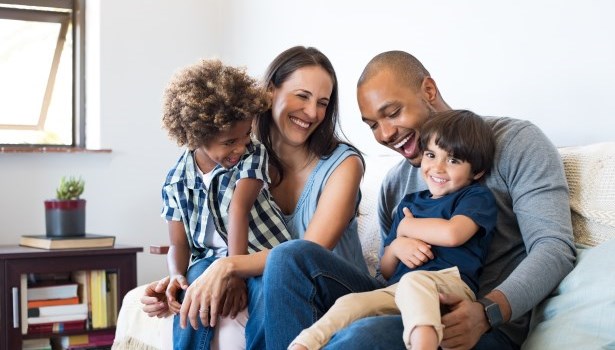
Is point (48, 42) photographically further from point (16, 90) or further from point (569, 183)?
point (569, 183)

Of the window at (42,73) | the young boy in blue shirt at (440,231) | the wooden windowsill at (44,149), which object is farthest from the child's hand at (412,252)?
the window at (42,73)

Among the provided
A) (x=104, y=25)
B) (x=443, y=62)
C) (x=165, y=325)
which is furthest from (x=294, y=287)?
(x=104, y=25)

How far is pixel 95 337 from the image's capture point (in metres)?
3.21

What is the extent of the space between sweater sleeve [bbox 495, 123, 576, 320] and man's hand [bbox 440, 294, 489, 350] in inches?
3.2

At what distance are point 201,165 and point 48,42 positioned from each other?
2086mm

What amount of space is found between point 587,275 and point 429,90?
2.15 ft

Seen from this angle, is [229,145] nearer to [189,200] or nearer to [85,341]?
[189,200]

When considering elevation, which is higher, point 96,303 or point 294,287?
point 294,287

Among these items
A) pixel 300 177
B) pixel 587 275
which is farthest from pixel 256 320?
pixel 587 275

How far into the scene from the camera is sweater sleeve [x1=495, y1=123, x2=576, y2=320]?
156cm

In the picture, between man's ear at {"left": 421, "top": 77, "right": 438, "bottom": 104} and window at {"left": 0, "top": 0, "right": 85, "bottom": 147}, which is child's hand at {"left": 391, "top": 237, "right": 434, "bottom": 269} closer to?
man's ear at {"left": 421, "top": 77, "right": 438, "bottom": 104}

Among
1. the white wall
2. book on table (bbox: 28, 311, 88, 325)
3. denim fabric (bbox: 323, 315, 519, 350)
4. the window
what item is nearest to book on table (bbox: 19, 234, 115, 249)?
book on table (bbox: 28, 311, 88, 325)

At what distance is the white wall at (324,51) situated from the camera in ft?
7.19

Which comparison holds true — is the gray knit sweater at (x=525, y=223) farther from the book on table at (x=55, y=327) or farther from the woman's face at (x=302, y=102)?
the book on table at (x=55, y=327)
